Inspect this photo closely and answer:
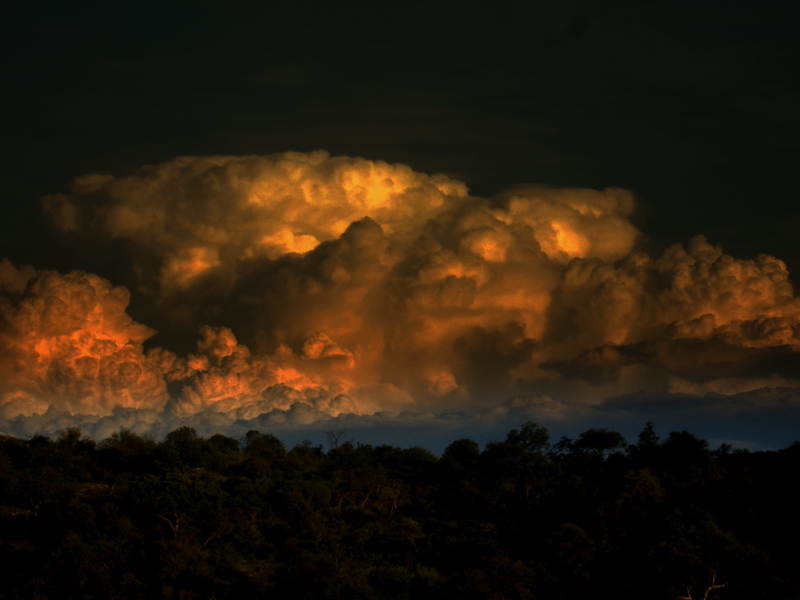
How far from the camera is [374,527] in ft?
397

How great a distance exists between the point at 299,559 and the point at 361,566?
8.49 m

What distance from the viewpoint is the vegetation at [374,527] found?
98375 millimetres

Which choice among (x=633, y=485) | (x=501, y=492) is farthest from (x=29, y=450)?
(x=633, y=485)

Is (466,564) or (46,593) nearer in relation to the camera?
(46,593)

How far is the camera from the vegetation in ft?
323

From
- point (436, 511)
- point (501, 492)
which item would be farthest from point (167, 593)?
point (501, 492)

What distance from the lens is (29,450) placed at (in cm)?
14938

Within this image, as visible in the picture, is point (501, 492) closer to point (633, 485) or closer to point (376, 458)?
point (633, 485)

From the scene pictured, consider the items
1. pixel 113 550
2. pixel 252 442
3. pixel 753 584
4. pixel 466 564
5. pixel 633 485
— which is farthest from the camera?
pixel 252 442

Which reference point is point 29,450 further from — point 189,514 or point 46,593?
point 46,593

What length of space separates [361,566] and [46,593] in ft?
113

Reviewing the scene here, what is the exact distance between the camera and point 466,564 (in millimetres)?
111125

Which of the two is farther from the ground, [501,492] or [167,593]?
[501,492]

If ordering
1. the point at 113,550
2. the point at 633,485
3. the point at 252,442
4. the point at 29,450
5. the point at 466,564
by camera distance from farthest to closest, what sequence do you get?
the point at 252,442 → the point at 29,450 → the point at 633,485 → the point at 466,564 → the point at 113,550
